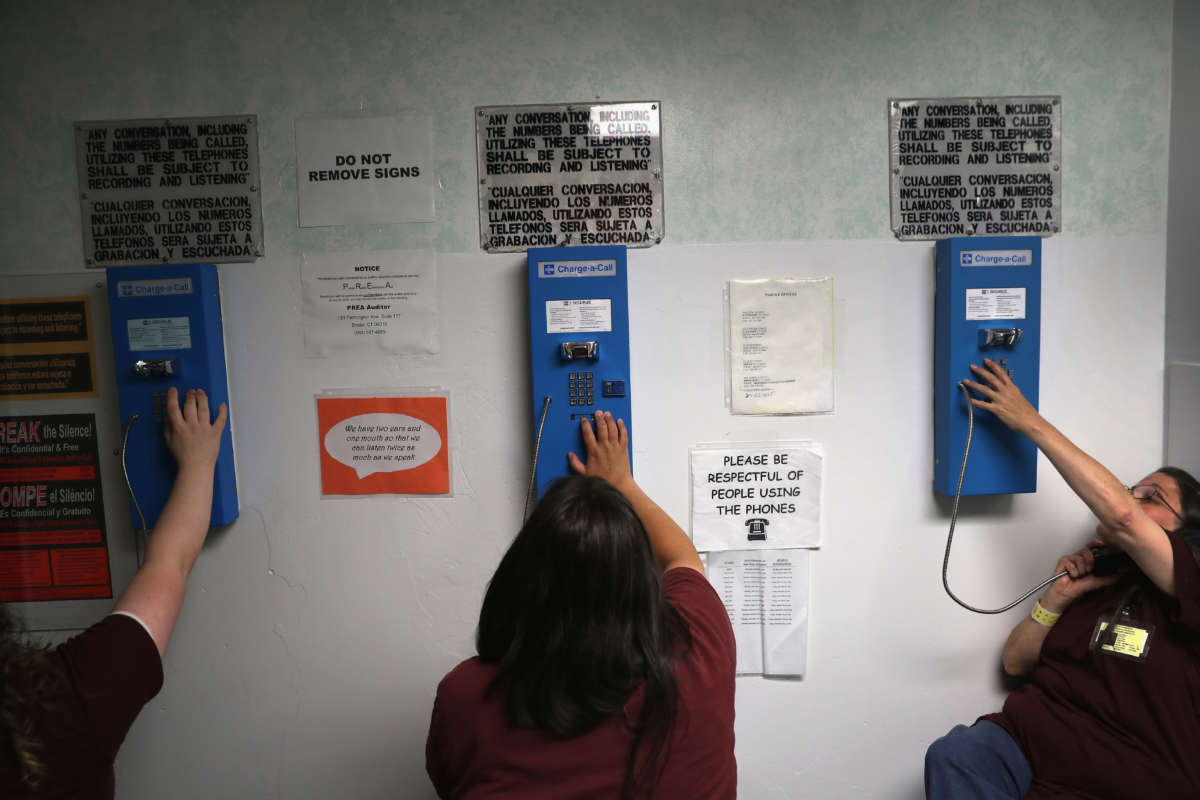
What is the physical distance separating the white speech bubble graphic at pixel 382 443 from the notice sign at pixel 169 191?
19.6 inches

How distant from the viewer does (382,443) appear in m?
1.64

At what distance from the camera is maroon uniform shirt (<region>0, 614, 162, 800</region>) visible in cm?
87

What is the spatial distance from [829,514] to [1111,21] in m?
1.41

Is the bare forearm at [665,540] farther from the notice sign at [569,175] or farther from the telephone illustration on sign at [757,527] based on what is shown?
the notice sign at [569,175]

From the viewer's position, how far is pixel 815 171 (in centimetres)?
162

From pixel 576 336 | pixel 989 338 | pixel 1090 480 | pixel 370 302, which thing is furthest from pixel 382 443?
pixel 1090 480

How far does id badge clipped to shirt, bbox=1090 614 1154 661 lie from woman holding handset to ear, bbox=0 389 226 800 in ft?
6.05

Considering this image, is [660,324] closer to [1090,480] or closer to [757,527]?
[757,527]

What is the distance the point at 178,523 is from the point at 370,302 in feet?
2.14

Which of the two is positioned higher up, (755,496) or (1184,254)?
(1184,254)

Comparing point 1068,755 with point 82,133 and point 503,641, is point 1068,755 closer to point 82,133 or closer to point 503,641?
point 503,641

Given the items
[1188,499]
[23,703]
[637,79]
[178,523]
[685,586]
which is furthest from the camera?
[637,79]

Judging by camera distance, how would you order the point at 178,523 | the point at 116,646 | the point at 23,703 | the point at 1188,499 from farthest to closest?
the point at 1188,499, the point at 178,523, the point at 116,646, the point at 23,703

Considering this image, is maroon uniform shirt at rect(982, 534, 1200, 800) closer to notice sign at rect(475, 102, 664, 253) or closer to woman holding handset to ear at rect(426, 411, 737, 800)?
woman holding handset to ear at rect(426, 411, 737, 800)
